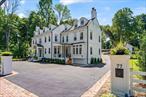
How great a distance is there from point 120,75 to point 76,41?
90.8ft

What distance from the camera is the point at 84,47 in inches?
1362

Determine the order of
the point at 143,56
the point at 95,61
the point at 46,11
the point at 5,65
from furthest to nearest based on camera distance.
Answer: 1. the point at 46,11
2. the point at 95,61
3. the point at 5,65
4. the point at 143,56

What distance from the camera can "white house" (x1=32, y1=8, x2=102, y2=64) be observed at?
34.6 metres

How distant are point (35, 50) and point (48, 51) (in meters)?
7.42

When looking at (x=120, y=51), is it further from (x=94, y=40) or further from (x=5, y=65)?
(x=94, y=40)

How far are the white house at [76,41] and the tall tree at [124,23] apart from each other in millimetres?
29508

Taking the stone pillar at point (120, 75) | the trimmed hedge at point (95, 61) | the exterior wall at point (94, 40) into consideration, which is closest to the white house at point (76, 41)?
the exterior wall at point (94, 40)

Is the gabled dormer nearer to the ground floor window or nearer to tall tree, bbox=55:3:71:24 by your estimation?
the ground floor window

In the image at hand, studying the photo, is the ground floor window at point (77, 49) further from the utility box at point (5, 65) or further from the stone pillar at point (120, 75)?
the stone pillar at point (120, 75)

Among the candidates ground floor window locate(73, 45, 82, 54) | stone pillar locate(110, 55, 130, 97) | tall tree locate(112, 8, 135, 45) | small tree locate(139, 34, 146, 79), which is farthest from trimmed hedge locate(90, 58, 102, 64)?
tall tree locate(112, 8, 135, 45)

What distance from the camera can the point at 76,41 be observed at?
37.2m

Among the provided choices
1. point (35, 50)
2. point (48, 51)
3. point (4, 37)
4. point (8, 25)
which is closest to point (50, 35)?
point (48, 51)

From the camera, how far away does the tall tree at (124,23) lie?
222ft

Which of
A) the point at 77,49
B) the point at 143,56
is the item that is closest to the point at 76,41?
the point at 77,49
